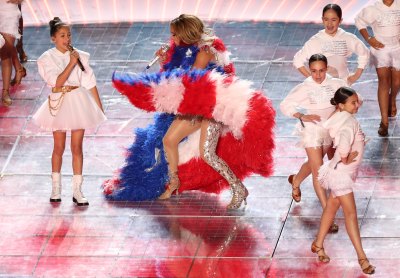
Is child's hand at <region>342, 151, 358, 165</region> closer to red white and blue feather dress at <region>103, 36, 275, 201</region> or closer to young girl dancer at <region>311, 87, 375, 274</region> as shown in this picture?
young girl dancer at <region>311, 87, 375, 274</region>

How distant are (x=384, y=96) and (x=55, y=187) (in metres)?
3.07

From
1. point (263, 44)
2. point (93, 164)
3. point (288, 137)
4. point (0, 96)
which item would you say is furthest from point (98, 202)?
point (263, 44)

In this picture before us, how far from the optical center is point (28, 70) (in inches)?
494

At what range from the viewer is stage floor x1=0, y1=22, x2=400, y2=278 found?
827cm

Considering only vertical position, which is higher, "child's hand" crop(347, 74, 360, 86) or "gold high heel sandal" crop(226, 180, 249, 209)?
"child's hand" crop(347, 74, 360, 86)

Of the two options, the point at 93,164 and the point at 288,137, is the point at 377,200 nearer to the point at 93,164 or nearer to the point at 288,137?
the point at 288,137

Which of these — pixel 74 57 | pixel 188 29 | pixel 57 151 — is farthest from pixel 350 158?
pixel 57 151

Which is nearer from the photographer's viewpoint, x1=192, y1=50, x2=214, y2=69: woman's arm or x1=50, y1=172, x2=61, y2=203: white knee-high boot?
x1=192, y1=50, x2=214, y2=69: woman's arm

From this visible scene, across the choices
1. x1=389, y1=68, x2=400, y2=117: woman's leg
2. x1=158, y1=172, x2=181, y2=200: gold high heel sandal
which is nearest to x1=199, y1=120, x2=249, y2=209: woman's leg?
x1=158, y1=172, x2=181, y2=200: gold high heel sandal

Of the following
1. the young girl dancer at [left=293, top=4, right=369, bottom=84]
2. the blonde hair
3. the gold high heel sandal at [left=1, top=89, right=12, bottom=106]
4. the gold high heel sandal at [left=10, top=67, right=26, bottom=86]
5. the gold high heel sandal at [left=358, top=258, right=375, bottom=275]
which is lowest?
the gold high heel sandal at [left=1, top=89, right=12, bottom=106]

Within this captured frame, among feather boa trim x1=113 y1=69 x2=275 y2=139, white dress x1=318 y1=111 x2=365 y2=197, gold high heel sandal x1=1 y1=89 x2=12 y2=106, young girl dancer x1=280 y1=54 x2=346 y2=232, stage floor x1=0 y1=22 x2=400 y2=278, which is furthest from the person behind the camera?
gold high heel sandal x1=1 y1=89 x2=12 y2=106

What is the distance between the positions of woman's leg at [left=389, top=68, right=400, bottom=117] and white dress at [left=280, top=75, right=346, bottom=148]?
2072 mm

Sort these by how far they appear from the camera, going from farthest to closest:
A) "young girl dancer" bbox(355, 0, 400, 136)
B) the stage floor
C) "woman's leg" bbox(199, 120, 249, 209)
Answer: "young girl dancer" bbox(355, 0, 400, 136) → "woman's leg" bbox(199, 120, 249, 209) → the stage floor

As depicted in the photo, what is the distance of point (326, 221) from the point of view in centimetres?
817
